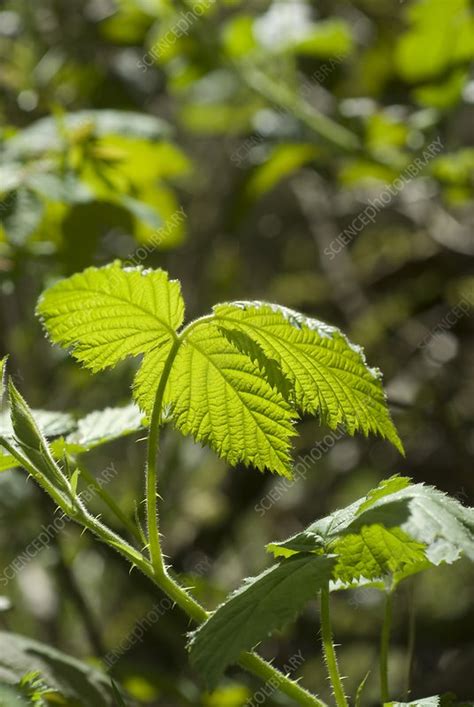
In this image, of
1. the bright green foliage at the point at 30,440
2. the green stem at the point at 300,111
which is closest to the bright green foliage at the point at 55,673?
the bright green foliage at the point at 30,440

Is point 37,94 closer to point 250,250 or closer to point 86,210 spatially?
point 86,210

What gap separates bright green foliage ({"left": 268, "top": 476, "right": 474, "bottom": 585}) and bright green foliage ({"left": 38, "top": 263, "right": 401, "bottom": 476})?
0.38 ft

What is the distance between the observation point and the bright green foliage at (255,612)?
912mm

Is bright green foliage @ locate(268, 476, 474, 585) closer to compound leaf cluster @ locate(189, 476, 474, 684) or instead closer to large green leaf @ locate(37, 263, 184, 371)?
Answer: compound leaf cluster @ locate(189, 476, 474, 684)

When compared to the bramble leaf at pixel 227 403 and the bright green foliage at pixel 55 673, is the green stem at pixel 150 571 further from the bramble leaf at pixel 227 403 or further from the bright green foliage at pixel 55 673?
the bright green foliage at pixel 55 673

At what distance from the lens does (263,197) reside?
409 centimetres

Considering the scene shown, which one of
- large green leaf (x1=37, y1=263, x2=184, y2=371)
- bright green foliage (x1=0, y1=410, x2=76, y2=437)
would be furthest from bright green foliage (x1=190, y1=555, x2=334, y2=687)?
bright green foliage (x1=0, y1=410, x2=76, y2=437)

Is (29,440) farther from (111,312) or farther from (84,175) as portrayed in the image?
(84,175)

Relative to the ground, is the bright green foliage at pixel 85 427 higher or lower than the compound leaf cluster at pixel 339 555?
higher

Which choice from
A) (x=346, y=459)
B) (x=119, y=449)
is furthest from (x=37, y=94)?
(x=346, y=459)

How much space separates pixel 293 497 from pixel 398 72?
1580 mm

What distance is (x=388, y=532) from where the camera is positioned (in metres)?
1.05

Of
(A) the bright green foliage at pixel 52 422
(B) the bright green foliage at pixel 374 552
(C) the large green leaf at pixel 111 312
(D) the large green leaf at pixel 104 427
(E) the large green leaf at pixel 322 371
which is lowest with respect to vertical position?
(B) the bright green foliage at pixel 374 552

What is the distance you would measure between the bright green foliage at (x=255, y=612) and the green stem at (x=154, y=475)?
0.31ft
